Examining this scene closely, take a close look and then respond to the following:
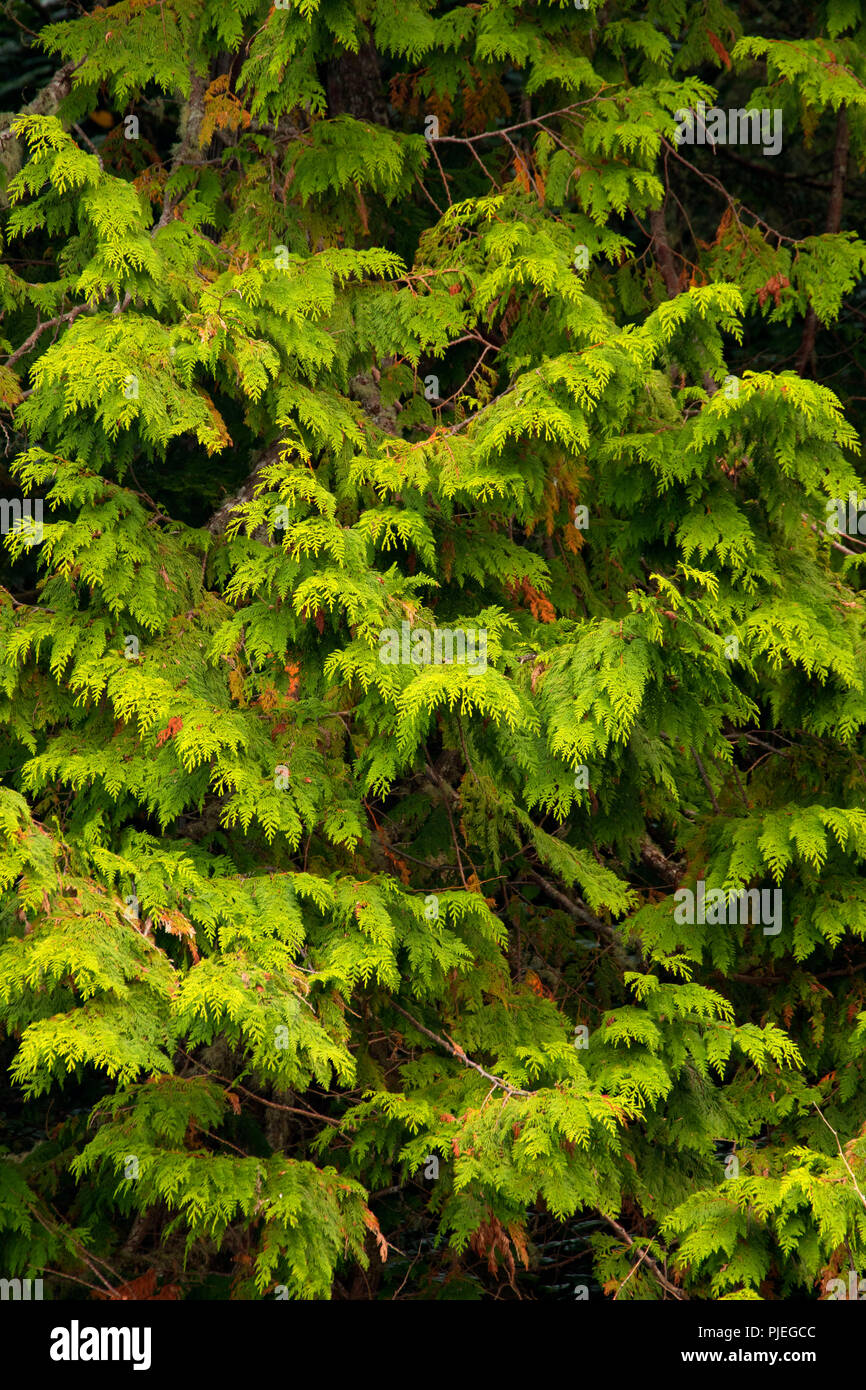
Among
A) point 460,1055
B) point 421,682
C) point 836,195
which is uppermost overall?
point 836,195

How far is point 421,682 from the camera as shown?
5.38 m

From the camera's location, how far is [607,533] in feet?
24.1

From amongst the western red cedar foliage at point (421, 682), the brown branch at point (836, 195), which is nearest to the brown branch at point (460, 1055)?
the western red cedar foliage at point (421, 682)

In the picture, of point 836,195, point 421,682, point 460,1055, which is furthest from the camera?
point 836,195

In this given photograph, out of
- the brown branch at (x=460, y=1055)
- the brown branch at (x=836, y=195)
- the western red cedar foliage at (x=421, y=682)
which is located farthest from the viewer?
the brown branch at (x=836, y=195)

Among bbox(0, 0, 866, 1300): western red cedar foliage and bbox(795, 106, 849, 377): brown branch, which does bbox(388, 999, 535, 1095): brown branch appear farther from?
bbox(795, 106, 849, 377): brown branch

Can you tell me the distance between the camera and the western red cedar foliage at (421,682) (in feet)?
18.2

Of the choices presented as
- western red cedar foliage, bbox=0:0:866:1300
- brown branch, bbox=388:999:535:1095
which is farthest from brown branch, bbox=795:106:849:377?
brown branch, bbox=388:999:535:1095

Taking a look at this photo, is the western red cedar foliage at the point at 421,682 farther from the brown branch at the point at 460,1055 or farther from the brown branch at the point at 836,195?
the brown branch at the point at 836,195

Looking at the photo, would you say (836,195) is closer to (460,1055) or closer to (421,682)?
(421,682)

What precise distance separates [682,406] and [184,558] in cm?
266

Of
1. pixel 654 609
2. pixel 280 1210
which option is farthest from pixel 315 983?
pixel 654 609

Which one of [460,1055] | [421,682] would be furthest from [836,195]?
[460,1055]
